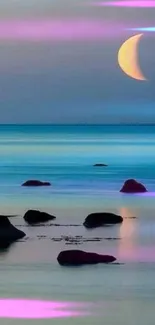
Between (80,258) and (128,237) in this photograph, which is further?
(128,237)

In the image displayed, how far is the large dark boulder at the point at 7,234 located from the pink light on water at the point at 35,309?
9.43 ft

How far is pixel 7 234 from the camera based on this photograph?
36.1 ft

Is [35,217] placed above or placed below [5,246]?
above

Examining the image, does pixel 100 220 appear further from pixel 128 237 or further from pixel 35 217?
pixel 128 237

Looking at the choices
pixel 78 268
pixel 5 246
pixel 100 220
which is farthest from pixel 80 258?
pixel 100 220

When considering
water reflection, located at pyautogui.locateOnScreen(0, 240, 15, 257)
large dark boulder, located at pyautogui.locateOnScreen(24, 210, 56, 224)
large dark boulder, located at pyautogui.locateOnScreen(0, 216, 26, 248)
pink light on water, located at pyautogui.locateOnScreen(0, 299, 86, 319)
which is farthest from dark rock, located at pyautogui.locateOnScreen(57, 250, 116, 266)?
large dark boulder, located at pyautogui.locateOnScreen(24, 210, 56, 224)

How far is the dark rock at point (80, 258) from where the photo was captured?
31.2 ft

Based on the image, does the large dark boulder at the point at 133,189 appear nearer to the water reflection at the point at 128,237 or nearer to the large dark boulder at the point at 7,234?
the water reflection at the point at 128,237

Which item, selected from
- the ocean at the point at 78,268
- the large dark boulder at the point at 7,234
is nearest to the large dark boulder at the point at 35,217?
the ocean at the point at 78,268

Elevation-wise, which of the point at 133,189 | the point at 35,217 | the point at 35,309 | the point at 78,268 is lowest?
the point at 35,309

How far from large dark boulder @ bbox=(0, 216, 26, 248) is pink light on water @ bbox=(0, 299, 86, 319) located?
2.87 m

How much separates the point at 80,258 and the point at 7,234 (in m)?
1.74

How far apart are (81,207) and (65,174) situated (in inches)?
445

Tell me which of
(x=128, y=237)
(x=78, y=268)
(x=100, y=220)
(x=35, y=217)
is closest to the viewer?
(x=78, y=268)
